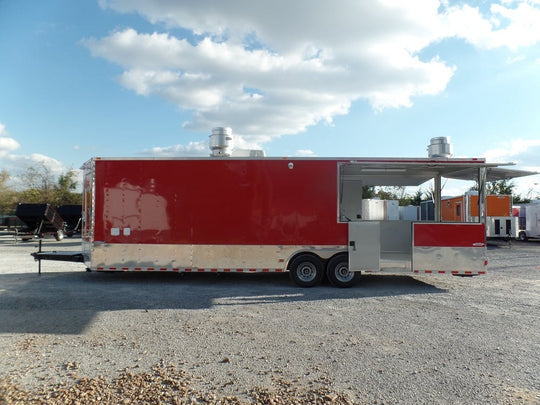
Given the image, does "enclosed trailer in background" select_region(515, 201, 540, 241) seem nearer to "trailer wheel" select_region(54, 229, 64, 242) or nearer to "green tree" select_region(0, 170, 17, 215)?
"trailer wheel" select_region(54, 229, 64, 242)

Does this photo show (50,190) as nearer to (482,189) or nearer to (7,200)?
(7,200)

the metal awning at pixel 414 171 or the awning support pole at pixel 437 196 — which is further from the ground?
the metal awning at pixel 414 171

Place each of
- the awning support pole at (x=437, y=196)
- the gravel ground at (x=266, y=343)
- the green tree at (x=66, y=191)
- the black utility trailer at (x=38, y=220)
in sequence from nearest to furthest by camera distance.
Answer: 1. the gravel ground at (x=266, y=343)
2. the awning support pole at (x=437, y=196)
3. the black utility trailer at (x=38, y=220)
4. the green tree at (x=66, y=191)

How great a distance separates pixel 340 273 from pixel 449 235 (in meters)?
2.52

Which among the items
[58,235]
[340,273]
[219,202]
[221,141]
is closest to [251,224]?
[219,202]

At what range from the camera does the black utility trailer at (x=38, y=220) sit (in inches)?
818

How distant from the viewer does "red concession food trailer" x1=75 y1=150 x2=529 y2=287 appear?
870 centimetres

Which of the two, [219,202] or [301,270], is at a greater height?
[219,202]

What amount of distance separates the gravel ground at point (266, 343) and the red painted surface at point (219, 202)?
1.15 m

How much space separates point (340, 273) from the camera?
879 cm

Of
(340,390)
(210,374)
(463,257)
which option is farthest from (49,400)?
(463,257)

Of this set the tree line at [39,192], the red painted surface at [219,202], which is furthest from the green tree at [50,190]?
the red painted surface at [219,202]

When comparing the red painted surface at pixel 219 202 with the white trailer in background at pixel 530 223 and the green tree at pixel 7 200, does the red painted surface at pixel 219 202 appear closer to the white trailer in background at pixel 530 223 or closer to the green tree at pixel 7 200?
the white trailer in background at pixel 530 223

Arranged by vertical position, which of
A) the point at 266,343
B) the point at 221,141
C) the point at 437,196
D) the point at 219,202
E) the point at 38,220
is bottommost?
the point at 266,343
